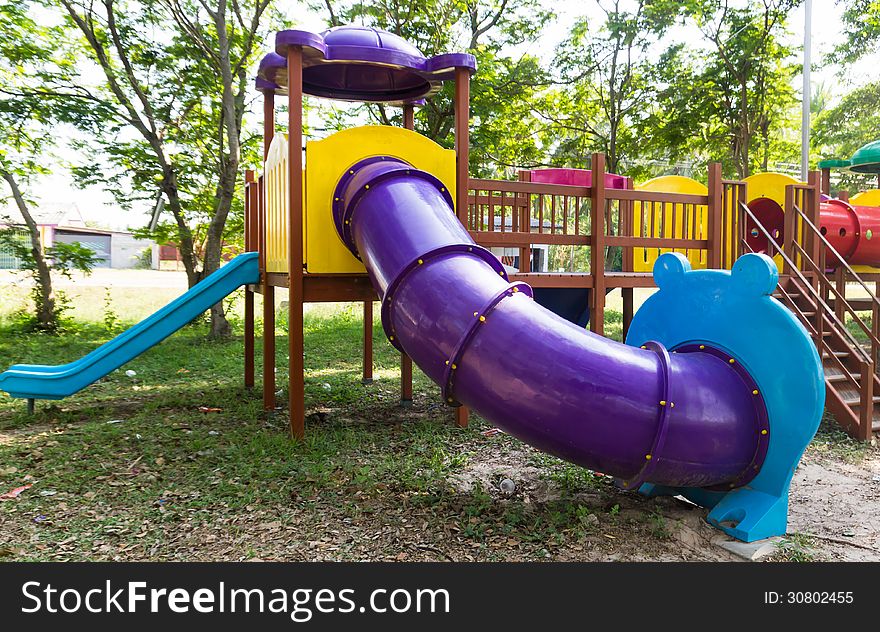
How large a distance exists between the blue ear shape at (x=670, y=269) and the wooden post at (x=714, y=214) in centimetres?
372

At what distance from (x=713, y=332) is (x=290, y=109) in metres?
3.91

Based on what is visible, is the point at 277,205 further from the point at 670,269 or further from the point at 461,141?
the point at 670,269

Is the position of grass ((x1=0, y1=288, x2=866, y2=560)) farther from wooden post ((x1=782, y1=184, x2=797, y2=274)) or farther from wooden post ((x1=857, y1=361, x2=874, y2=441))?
wooden post ((x1=782, y1=184, x2=797, y2=274))

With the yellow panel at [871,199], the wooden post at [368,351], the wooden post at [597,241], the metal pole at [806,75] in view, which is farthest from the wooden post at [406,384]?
the metal pole at [806,75]

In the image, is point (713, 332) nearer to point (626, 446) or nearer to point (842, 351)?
point (626, 446)

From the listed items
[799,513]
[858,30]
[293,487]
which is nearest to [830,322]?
[799,513]

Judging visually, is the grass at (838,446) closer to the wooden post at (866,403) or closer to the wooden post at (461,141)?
the wooden post at (866,403)

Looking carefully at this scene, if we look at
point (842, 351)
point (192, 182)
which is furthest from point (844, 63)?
point (192, 182)

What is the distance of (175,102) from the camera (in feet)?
40.9

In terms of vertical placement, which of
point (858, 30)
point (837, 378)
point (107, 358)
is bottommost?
point (837, 378)

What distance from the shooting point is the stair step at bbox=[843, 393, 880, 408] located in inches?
255

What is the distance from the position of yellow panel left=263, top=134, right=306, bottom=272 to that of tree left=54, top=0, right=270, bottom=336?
5.16 m

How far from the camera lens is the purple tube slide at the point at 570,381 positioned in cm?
339

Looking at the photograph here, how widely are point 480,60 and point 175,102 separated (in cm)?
Result: 615
